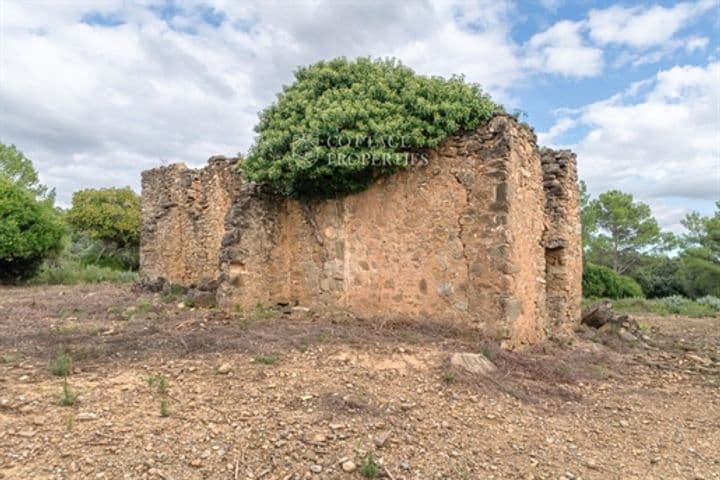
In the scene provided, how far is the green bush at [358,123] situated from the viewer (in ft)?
22.0

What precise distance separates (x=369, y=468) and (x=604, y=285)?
16.7 metres

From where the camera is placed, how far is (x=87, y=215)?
23812mm

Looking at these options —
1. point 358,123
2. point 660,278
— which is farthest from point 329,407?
point 660,278

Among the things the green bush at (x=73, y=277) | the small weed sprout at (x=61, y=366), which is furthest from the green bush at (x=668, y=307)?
the green bush at (x=73, y=277)

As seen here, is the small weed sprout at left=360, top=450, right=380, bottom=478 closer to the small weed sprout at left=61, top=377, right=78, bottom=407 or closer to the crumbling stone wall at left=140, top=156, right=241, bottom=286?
the small weed sprout at left=61, top=377, right=78, bottom=407

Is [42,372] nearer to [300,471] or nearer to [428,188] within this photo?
[300,471]

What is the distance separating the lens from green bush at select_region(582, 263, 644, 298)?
1723cm

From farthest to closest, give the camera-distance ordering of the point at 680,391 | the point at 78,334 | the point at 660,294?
the point at 660,294 < the point at 78,334 < the point at 680,391

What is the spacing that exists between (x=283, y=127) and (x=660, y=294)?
22395 millimetres

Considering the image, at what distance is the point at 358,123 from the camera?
6.73m

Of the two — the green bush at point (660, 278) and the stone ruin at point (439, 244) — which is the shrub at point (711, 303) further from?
the stone ruin at point (439, 244)

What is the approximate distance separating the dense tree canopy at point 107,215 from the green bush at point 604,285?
2050 cm

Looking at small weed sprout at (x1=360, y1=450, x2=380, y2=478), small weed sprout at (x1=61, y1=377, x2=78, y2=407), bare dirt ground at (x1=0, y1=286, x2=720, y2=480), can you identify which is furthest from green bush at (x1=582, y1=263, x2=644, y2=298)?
small weed sprout at (x1=61, y1=377, x2=78, y2=407)

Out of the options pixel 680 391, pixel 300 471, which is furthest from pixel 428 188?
pixel 300 471
